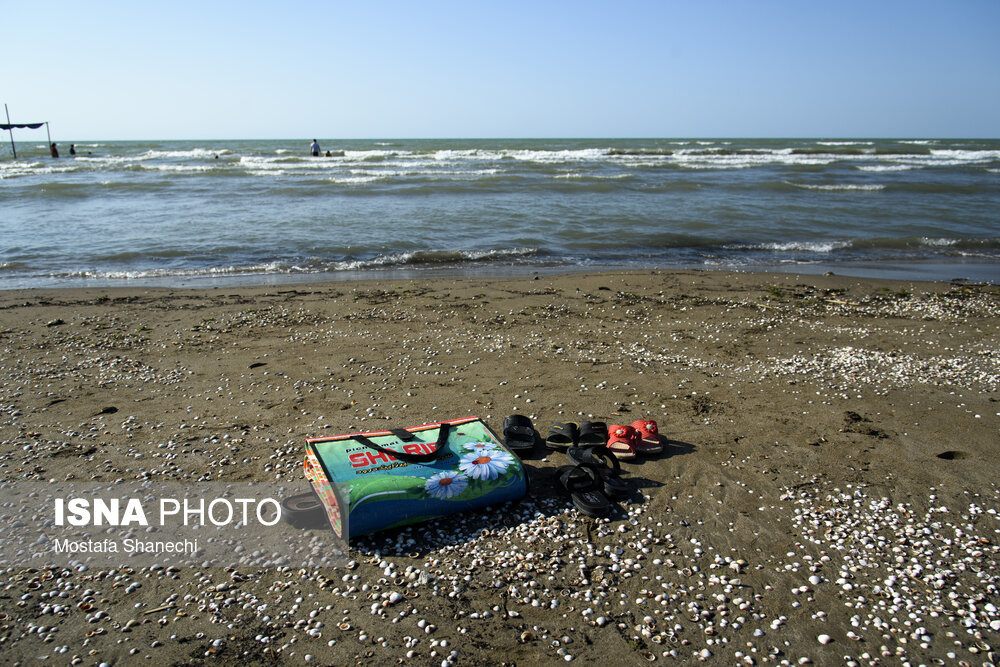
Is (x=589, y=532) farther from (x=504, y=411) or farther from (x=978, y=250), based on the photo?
(x=978, y=250)

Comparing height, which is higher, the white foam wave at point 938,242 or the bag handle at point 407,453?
the white foam wave at point 938,242

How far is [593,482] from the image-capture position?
471 centimetres

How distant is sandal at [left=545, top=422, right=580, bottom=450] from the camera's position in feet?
17.5

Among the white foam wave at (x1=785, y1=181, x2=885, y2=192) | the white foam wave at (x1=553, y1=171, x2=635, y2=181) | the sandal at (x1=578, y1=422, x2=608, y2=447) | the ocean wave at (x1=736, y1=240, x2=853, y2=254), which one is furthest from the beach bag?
the white foam wave at (x1=785, y1=181, x2=885, y2=192)

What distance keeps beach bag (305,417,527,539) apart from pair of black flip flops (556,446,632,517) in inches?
16.2

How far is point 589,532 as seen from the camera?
4285 millimetres

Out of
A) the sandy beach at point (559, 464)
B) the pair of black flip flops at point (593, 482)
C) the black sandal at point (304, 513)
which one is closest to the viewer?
the sandy beach at point (559, 464)

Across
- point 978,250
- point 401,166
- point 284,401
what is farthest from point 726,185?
point 284,401

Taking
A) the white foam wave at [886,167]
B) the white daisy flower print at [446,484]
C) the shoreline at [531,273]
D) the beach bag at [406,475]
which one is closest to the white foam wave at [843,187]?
the white foam wave at [886,167]

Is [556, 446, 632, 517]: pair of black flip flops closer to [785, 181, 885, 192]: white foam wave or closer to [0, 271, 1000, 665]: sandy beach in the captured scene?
[0, 271, 1000, 665]: sandy beach

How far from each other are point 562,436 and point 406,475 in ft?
5.38

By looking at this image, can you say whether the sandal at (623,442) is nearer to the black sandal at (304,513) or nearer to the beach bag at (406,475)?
the beach bag at (406,475)

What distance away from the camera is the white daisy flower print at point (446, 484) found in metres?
4.33

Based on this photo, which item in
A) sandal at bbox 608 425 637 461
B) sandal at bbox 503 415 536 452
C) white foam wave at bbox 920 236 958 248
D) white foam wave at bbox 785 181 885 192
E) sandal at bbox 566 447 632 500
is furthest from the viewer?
white foam wave at bbox 785 181 885 192
